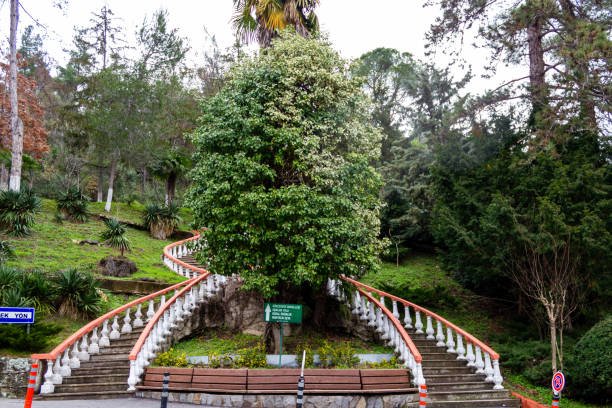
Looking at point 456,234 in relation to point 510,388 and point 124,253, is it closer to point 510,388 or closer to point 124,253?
point 510,388

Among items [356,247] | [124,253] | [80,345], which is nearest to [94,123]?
[124,253]

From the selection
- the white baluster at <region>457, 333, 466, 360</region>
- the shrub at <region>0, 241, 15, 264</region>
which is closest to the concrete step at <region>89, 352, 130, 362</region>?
the shrub at <region>0, 241, 15, 264</region>

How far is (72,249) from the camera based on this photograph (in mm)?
18688

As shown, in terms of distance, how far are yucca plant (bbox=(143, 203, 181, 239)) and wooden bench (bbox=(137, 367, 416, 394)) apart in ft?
51.5

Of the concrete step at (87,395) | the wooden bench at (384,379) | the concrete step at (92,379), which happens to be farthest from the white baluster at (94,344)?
the wooden bench at (384,379)

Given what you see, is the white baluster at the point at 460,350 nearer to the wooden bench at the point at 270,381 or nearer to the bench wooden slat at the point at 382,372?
the bench wooden slat at the point at 382,372

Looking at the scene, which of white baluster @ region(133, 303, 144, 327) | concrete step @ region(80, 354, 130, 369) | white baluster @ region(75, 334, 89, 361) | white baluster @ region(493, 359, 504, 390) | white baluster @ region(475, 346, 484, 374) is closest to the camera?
Result: white baluster @ region(493, 359, 504, 390)

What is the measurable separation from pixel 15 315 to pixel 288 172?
695cm

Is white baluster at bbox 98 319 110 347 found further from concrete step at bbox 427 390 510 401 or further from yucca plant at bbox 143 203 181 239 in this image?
yucca plant at bbox 143 203 181 239

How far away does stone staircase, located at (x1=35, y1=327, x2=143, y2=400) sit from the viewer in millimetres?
10008

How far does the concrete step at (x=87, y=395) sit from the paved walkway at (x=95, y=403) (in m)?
0.23

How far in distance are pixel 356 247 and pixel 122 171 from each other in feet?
104

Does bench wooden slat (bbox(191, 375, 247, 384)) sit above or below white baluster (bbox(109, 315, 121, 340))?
below

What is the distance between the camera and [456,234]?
14.1 meters
